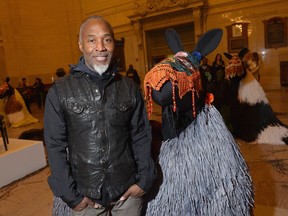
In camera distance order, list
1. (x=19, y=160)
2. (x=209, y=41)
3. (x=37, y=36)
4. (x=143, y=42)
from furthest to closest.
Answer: (x=37, y=36), (x=143, y=42), (x=19, y=160), (x=209, y=41)

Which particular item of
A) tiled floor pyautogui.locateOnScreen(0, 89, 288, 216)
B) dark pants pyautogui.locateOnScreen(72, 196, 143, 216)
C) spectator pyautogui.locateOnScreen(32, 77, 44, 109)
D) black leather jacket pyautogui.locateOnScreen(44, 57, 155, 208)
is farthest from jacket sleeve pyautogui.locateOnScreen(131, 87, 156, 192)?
spectator pyautogui.locateOnScreen(32, 77, 44, 109)

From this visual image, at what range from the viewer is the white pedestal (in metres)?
3.65

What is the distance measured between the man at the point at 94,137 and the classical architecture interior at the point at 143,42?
68.0 inches

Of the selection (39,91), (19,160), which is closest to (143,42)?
(39,91)

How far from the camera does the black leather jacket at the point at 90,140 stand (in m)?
1.38

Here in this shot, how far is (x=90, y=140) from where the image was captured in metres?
1.41

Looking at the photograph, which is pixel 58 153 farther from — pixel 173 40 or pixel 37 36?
pixel 37 36

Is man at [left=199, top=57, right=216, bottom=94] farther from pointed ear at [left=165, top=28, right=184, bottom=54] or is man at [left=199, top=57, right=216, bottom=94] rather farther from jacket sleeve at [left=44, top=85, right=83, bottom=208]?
jacket sleeve at [left=44, top=85, right=83, bottom=208]

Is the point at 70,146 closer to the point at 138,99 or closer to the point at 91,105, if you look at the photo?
the point at 91,105

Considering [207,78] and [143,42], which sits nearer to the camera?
[207,78]

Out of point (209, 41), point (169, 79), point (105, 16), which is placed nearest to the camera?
point (169, 79)

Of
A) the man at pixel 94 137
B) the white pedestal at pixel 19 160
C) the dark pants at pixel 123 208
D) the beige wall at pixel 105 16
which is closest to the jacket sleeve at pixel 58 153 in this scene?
the man at pixel 94 137

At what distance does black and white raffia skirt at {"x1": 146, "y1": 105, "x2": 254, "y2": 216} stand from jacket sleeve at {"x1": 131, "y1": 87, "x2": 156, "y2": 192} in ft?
0.40

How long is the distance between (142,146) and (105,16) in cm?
1293
